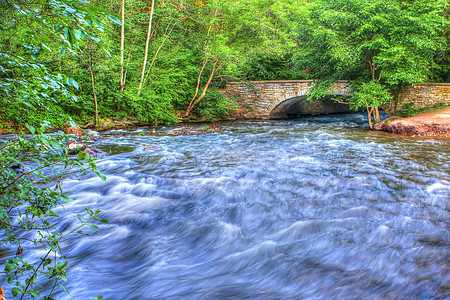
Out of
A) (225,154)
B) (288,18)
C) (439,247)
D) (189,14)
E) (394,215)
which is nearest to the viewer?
(439,247)

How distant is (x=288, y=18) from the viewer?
19.2 m

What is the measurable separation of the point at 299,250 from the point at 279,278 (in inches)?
21.2

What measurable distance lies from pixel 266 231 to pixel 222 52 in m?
13.2

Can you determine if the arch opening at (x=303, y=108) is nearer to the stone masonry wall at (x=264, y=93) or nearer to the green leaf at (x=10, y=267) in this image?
the stone masonry wall at (x=264, y=93)

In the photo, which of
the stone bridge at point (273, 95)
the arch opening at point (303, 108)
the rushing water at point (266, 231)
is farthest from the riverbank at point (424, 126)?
the arch opening at point (303, 108)

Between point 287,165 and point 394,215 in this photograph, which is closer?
point 394,215

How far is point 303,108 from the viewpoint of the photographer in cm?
2200

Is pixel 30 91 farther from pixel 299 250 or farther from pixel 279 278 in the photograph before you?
pixel 299 250

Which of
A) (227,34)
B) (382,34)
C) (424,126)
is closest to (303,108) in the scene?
(227,34)

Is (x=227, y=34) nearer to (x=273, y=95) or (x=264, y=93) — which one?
(x=264, y=93)

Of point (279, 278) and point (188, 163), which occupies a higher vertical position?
point (188, 163)

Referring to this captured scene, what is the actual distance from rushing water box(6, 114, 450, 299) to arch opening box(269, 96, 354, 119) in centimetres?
1306

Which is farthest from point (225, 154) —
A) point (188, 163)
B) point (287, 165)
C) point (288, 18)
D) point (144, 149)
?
point (288, 18)

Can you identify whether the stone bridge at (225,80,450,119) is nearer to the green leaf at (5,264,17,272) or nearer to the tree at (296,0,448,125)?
the tree at (296,0,448,125)
